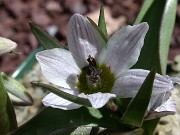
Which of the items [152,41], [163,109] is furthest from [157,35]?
[163,109]

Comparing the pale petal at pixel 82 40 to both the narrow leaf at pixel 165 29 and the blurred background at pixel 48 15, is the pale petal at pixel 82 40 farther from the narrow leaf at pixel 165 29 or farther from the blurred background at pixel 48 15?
the blurred background at pixel 48 15

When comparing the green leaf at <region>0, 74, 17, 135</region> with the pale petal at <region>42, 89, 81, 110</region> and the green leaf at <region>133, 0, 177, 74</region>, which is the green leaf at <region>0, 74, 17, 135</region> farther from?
the green leaf at <region>133, 0, 177, 74</region>

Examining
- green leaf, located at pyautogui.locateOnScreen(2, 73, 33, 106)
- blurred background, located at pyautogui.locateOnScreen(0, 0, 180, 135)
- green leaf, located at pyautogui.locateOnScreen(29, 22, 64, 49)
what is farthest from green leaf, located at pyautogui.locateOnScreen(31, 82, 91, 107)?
blurred background, located at pyautogui.locateOnScreen(0, 0, 180, 135)

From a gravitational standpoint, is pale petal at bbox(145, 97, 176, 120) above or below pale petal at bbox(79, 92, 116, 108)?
below

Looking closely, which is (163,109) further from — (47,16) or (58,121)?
(47,16)

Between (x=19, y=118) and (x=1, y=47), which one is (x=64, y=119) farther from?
(x=19, y=118)

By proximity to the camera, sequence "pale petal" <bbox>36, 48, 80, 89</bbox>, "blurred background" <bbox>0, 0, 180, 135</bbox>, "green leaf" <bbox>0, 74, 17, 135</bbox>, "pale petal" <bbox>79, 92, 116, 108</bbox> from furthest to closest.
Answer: "blurred background" <bbox>0, 0, 180, 135</bbox>
"green leaf" <bbox>0, 74, 17, 135</bbox>
"pale petal" <bbox>36, 48, 80, 89</bbox>
"pale petal" <bbox>79, 92, 116, 108</bbox>
